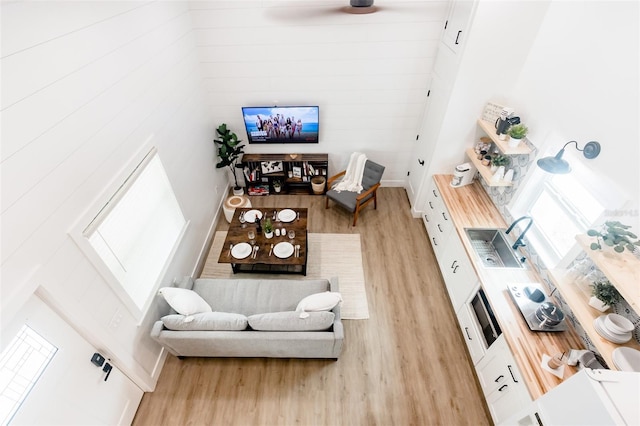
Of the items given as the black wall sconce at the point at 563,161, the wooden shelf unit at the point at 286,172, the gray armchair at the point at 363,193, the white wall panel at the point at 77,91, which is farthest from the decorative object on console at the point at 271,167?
the black wall sconce at the point at 563,161

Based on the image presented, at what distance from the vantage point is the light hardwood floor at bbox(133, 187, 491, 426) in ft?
8.84

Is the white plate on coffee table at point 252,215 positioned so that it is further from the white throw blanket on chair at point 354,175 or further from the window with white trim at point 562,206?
the window with white trim at point 562,206

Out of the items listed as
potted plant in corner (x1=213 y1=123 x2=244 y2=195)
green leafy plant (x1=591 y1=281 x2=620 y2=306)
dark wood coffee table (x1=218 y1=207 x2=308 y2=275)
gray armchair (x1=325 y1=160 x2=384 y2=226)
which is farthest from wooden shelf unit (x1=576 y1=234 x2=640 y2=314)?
potted plant in corner (x1=213 y1=123 x2=244 y2=195)

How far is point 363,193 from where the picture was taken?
4367 mm

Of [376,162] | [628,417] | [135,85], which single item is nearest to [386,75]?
[376,162]

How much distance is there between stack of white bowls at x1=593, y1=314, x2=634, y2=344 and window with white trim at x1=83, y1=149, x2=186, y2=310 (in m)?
3.59

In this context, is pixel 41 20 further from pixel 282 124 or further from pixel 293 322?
pixel 282 124

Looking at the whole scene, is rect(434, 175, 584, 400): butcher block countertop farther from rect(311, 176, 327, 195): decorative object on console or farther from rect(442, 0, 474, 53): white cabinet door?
rect(311, 176, 327, 195): decorative object on console

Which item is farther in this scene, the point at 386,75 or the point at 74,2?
the point at 386,75

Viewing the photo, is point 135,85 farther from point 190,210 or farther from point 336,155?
point 336,155

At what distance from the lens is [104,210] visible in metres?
2.19

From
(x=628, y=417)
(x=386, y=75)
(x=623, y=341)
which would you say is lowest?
(x=623, y=341)

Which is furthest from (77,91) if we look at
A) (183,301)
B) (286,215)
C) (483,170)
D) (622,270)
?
(483,170)

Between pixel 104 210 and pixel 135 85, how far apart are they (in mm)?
1144
